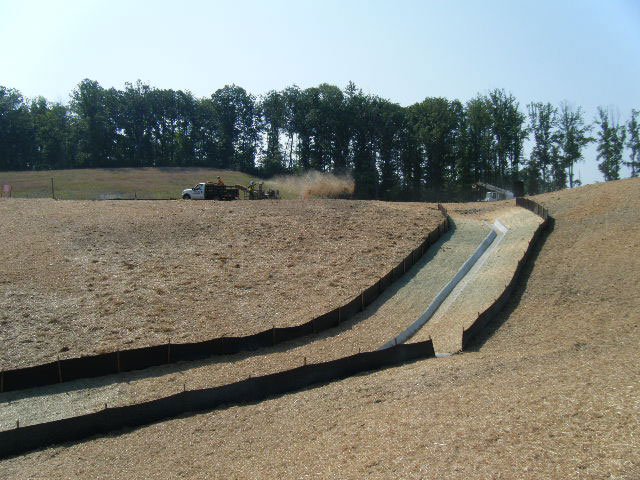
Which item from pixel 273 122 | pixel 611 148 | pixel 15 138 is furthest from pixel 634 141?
pixel 15 138

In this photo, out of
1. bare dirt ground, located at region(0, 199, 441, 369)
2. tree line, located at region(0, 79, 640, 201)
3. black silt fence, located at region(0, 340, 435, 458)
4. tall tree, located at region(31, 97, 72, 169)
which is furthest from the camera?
tall tree, located at region(31, 97, 72, 169)

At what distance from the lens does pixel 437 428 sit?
35.0ft

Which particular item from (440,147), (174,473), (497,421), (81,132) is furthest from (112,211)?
(81,132)

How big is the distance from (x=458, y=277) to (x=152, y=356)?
48.5 feet

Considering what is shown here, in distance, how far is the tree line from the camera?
8019cm

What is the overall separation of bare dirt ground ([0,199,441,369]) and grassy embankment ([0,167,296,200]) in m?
19.5

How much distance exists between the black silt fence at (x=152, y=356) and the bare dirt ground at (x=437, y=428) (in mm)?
3906

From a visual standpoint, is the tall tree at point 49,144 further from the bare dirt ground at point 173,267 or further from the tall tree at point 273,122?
the bare dirt ground at point 173,267

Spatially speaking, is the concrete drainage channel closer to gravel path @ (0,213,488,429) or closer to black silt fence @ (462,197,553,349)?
gravel path @ (0,213,488,429)

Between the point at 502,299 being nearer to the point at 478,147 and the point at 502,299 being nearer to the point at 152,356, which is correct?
the point at 152,356

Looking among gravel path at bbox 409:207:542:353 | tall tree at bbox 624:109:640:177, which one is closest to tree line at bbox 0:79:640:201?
tall tree at bbox 624:109:640:177

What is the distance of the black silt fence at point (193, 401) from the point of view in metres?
12.4

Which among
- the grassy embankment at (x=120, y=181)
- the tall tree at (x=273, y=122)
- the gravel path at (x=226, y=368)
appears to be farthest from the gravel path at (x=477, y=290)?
the tall tree at (x=273, y=122)

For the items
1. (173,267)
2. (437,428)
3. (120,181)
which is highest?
(120,181)
